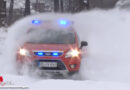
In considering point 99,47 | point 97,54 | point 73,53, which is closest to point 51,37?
point 73,53

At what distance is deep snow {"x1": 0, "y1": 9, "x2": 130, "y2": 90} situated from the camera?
20.5ft

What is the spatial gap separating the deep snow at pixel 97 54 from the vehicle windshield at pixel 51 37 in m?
0.50

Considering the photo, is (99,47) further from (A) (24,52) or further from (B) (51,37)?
(A) (24,52)

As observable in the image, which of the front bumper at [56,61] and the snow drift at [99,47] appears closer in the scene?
the front bumper at [56,61]

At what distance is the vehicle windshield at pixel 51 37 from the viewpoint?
27.5ft

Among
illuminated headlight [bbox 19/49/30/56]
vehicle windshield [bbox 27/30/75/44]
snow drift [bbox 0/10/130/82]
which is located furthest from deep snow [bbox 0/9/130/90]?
illuminated headlight [bbox 19/49/30/56]

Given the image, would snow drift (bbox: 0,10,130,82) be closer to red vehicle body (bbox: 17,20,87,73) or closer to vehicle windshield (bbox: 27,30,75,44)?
vehicle windshield (bbox: 27,30,75,44)

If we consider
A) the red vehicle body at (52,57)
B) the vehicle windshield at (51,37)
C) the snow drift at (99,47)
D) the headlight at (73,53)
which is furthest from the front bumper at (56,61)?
the vehicle windshield at (51,37)

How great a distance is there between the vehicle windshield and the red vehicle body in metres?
0.49

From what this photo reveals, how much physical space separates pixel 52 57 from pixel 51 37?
47.4 inches

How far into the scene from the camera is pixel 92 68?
31.6ft

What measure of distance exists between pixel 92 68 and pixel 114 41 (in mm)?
5044

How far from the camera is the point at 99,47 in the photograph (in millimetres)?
13453

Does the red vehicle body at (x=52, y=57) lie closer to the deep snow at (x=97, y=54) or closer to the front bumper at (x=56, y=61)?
the front bumper at (x=56, y=61)
